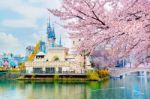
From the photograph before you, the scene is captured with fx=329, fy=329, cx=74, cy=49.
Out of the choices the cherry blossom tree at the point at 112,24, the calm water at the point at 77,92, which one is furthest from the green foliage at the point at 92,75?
the cherry blossom tree at the point at 112,24

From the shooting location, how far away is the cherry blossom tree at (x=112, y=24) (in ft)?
12.2

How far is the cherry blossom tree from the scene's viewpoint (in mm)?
3717

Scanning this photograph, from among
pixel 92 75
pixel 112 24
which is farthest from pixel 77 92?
pixel 112 24

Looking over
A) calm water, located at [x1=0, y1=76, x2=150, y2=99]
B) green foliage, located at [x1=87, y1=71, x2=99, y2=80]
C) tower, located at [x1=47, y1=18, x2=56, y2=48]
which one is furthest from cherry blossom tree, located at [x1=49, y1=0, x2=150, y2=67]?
tower, located at [x1=47, y1=18, x2=56, y2=48]

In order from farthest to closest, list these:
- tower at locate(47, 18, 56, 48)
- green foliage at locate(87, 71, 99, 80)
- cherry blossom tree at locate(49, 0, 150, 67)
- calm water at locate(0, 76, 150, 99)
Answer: tower at locate(47, 18, 56, 48) → green foliage at locate(87, 71, 99, 80) → calm water at locate(0, 76, 150, 99) → cherry blossom tree at locate(49, 0, 150, 67)

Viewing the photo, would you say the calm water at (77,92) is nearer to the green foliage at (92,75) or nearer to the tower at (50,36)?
the green foliage at (92,75)

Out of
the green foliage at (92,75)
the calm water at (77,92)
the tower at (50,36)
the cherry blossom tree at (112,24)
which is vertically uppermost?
the tower at (50,36)

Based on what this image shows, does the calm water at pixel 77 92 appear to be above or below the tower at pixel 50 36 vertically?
below

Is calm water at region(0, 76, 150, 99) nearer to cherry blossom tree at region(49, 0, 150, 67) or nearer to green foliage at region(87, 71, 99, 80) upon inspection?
green foliage at region(87, 71, 99, 80)

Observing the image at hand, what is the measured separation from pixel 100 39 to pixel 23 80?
158ft

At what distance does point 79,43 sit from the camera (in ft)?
15.6

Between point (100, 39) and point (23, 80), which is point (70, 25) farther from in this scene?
point (23, 80)

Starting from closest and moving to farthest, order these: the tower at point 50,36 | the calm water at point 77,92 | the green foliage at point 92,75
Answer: the calm water at point 77,92 < the green foliage at point 92,75 < the tower at point 50,36

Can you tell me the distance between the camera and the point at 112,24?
13.0 ft
